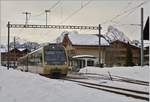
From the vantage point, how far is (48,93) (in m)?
11.9

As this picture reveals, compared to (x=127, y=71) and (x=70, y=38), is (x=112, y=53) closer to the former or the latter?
(x=70, y=38)

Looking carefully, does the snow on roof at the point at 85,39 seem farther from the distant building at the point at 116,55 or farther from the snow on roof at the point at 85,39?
the distant building at the point at 116,55

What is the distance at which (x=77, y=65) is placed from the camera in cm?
7538

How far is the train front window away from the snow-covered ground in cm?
1878

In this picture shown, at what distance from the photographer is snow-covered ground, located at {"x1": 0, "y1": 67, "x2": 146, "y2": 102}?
1062 centimetres

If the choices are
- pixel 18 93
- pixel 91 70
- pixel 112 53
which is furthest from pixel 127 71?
pixel 112 53

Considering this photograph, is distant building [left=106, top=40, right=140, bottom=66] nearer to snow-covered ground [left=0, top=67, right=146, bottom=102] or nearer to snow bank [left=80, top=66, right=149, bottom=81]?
snow bank [left=80, top=66, right=149, bottom=81]

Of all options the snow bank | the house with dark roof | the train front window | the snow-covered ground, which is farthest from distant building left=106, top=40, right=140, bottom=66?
the snow-covered ground

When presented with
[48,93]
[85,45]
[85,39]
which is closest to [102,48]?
[85,45]

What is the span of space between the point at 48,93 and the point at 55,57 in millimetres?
24534

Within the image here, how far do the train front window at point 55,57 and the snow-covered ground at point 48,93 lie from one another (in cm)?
1878

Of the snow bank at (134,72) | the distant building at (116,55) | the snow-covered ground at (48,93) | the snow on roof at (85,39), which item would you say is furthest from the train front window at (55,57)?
the snow on roof at (85,39)

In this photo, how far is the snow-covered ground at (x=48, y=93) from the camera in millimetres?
10625

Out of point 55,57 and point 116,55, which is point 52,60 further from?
point 116,55
